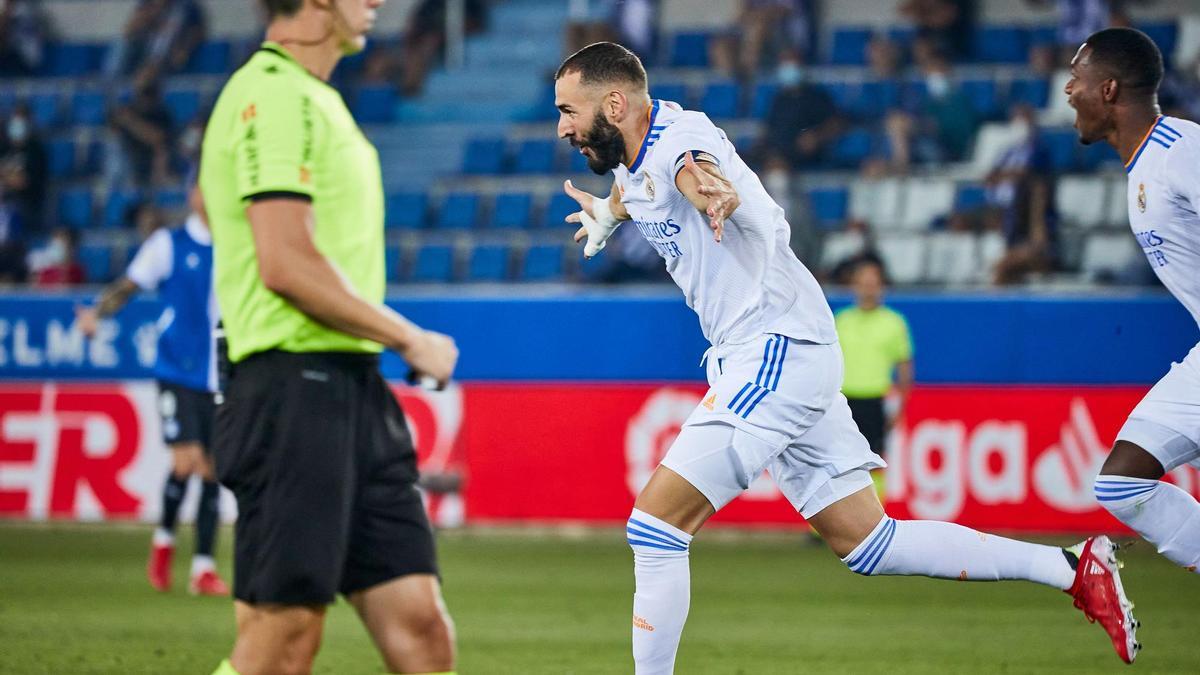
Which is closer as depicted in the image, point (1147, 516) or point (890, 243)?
point (1147, 516)

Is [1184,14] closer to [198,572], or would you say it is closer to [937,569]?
[198,572]

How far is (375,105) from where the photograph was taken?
21.3 metres

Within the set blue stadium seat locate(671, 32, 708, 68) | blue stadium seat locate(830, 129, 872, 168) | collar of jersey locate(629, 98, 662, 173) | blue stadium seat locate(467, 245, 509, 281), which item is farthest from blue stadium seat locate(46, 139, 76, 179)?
collar of jersey locate(629, 98, 662, 173)

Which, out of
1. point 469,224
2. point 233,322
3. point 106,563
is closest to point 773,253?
point 233,322

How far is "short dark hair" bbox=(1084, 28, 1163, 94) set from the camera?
21.8 feet

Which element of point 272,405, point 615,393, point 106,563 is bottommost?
point 106,563

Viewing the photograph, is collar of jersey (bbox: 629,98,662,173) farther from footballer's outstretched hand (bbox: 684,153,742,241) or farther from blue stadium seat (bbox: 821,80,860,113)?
blue stadium seat (bbox: 821,80,860,113)

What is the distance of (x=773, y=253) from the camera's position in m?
5.91

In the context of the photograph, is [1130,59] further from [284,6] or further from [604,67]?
[284,6]

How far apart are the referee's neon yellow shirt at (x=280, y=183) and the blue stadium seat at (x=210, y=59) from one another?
18523mm

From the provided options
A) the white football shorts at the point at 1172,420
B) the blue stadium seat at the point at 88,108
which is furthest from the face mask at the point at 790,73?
A: the white football shorts at the point at 1172,420

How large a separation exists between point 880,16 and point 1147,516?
1405cm

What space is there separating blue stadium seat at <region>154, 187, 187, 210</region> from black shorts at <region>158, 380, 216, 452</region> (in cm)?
993

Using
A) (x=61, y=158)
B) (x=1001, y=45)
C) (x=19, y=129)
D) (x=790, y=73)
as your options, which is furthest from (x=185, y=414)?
(x=61, y=158)
